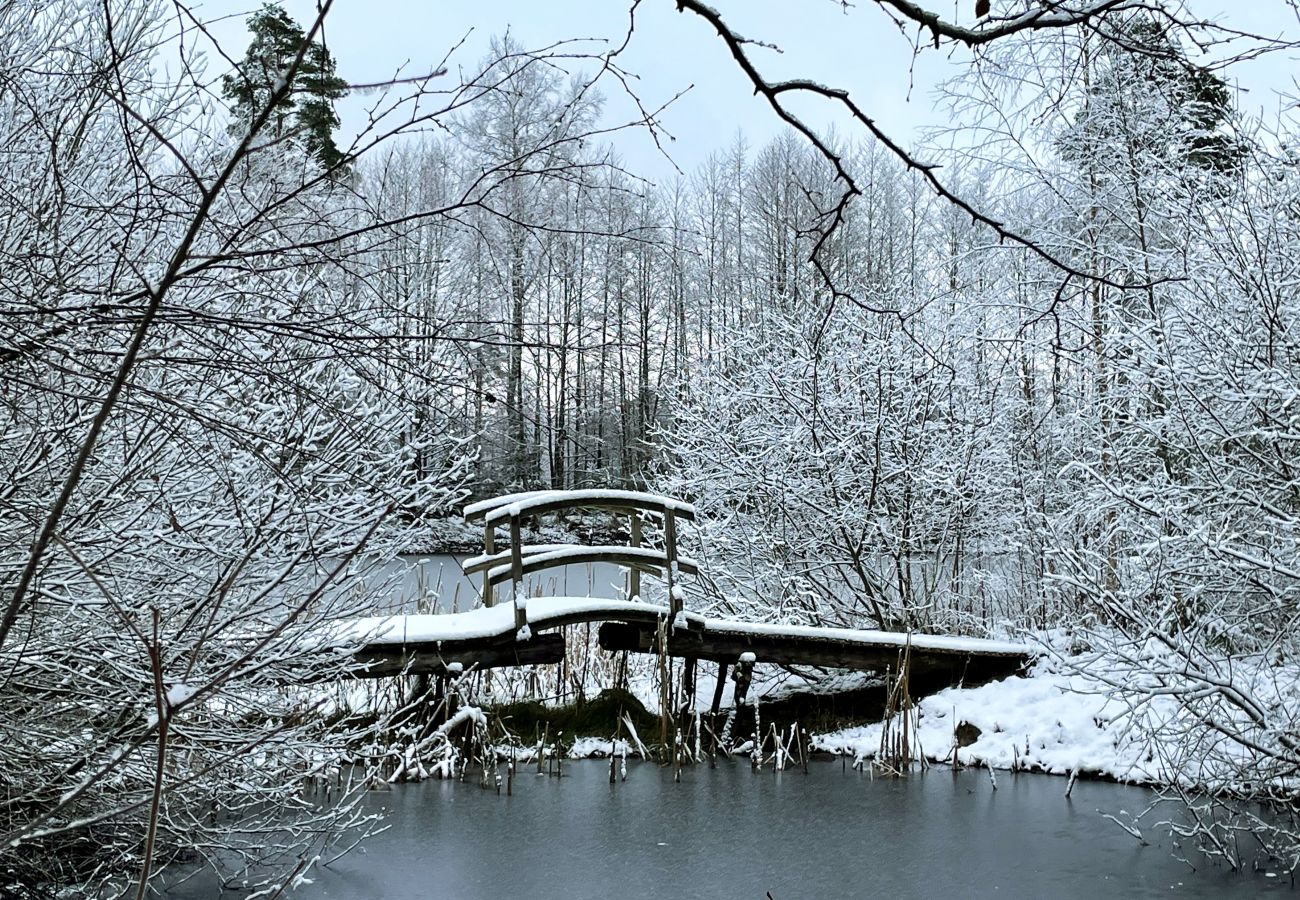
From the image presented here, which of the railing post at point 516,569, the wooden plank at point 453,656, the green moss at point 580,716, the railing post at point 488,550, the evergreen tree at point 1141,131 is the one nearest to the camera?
the wooden plank at point 453,656

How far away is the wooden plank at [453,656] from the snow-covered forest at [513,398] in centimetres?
55

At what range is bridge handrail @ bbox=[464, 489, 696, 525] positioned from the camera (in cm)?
797

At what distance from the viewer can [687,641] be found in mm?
8836

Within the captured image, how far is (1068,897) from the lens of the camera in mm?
5414

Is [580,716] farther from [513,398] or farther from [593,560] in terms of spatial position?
[513,398]

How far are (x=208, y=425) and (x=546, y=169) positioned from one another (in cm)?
64

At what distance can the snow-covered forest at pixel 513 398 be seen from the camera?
1.93 metres

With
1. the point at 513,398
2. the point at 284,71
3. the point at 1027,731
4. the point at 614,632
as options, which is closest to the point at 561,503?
the point at 614,632

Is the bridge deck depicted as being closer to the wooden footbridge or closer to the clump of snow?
the wooden footbridge

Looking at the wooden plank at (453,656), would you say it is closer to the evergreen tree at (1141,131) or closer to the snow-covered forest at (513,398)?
the snow-covered forest at (513,398)

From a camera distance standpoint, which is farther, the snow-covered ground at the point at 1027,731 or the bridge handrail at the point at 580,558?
the bridge handrail at the point at 580,558

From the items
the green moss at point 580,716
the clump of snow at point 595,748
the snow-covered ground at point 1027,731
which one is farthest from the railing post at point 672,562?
the snow-covered ground at point 1027,731

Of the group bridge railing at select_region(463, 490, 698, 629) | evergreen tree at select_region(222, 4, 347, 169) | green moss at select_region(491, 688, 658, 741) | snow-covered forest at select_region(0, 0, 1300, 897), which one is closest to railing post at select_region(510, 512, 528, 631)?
bridge railing at select_region(463, 490, 698, 629)

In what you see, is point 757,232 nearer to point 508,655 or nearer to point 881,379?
point 881,379
